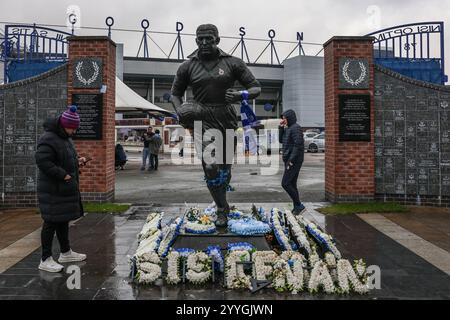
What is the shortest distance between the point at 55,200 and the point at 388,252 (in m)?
3.93

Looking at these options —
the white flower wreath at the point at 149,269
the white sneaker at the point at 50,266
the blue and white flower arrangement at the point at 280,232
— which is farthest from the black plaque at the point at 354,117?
the white sneaker at the point at 50,266

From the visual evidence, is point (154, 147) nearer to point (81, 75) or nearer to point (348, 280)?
point (81, 75)

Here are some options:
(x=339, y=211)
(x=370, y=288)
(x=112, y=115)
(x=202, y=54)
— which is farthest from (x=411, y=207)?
(x=112, y=115)

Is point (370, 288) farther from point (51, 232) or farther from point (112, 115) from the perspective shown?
point (112, 115)

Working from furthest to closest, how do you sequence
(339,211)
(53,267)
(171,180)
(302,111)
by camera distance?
1. (302,111)
2. (171,180)
3. (339,211)
4. (53,267)

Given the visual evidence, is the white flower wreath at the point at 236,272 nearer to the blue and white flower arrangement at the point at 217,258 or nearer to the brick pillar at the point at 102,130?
the blue and white flower arrangement at the point at 217,258

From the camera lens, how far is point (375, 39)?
9.00 m

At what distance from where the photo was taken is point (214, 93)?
5250 millimetres

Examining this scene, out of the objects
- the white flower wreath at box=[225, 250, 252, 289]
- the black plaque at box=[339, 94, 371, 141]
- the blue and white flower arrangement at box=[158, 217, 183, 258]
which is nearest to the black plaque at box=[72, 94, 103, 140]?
the blue and white flower arrangement at box=[158, 217, 183, 258]

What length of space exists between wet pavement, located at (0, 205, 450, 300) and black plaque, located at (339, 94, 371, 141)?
2793mm

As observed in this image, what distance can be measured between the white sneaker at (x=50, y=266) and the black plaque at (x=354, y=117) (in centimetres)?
610

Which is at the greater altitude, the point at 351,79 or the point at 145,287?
the point at 351,79

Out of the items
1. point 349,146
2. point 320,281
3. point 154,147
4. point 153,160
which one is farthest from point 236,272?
point 153,160

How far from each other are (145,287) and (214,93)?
2371 mm
